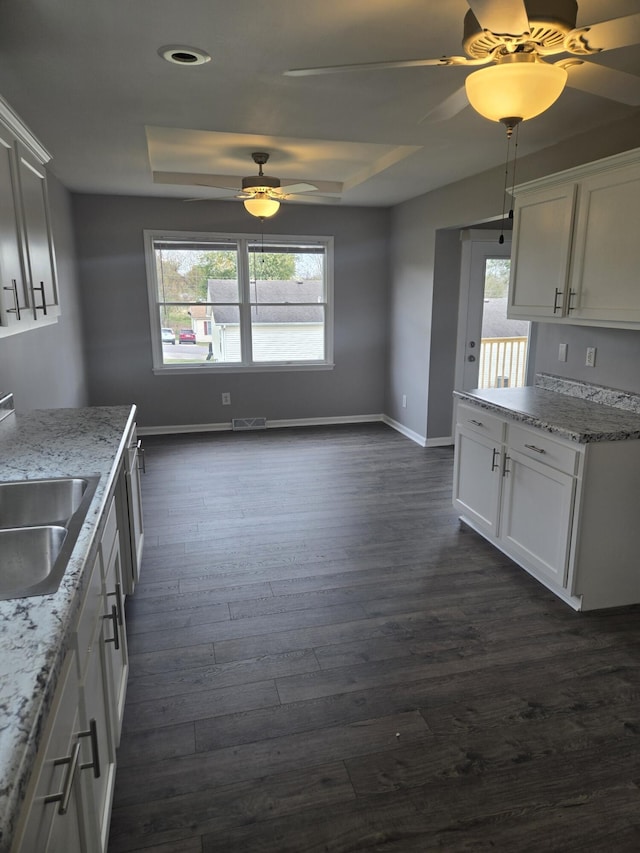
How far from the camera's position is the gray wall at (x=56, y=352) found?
11.2ft

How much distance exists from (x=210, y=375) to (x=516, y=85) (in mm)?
5076

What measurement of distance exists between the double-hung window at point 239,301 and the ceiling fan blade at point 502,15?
4.92 m

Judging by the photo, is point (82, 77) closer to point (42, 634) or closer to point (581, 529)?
point (42, 634)

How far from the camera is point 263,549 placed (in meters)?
3.54

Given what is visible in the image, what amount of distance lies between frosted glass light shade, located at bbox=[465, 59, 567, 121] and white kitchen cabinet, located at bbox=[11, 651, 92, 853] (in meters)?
1.86

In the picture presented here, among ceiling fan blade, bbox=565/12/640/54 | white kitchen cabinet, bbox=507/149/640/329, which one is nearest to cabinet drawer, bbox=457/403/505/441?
white kitchen cabinet, bbox=507/149/640/329

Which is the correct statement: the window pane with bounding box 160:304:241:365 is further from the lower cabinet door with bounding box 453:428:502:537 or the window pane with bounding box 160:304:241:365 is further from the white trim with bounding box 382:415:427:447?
the lower cabinet door with bounding box 453:428:502:537

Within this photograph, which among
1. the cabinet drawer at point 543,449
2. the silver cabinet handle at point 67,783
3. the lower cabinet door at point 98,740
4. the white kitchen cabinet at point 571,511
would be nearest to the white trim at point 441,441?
the white kitchen cabinet at point 571,511

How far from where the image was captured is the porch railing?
5906 mm

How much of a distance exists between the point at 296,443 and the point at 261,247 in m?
2.21

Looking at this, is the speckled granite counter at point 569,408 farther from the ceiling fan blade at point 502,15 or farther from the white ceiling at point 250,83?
the ceiling fan blade at point 502,15

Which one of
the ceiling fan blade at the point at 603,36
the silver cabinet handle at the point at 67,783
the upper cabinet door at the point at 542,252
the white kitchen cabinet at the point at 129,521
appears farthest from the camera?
the upper cabinet door at the point at 542,252

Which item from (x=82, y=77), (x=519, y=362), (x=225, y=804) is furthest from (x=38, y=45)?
(x=519, y=362)

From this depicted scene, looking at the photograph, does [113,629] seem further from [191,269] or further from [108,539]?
[191,269]
